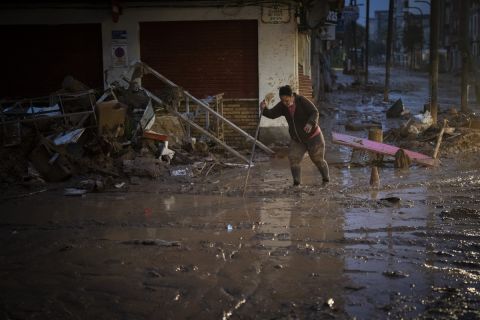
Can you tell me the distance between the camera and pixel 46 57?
1457cm

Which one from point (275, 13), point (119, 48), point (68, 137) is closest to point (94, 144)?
point (68, 137)

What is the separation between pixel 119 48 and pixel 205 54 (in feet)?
6.55

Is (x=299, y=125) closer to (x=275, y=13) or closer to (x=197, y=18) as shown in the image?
(x=275, y=13)

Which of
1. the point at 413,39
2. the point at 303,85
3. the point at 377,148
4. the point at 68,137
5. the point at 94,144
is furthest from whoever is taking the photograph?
the point at 413,39

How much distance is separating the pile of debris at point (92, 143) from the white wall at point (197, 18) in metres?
2.72

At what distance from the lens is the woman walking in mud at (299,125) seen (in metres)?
9.09

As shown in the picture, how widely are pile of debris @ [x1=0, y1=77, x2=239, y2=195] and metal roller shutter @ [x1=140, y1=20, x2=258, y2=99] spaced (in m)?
2.55

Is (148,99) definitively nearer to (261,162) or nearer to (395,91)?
(261,162)

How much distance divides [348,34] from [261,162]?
2018 inches

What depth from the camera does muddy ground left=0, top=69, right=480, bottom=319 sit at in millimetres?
4824

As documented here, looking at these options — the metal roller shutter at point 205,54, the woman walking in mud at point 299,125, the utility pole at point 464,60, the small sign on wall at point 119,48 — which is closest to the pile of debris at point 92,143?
the woman walking in mud at point 299,125

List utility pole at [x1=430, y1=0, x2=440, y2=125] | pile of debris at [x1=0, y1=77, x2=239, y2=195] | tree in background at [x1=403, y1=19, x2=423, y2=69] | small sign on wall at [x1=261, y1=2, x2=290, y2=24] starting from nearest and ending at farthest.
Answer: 1. pile of debris at [x1=0, y1=77, x2=239, y2=195]
2. small sign on wall at [x1=261, y1=2, x2=290, y2=24]
3. utility pole at [x1=430, y1=0, x2=440, y2=125]
4. tree in background at [x1=403, y1=19, x2=423, y2=69]

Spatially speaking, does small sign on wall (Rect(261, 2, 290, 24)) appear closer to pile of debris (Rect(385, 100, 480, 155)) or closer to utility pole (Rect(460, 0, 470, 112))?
pile of debris (Rect(385, 100, 480, 155))

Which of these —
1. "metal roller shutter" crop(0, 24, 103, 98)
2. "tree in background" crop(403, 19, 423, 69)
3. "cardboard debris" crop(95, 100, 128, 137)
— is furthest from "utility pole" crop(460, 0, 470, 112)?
"tree in background" crop(403, 19, 423, 69)
